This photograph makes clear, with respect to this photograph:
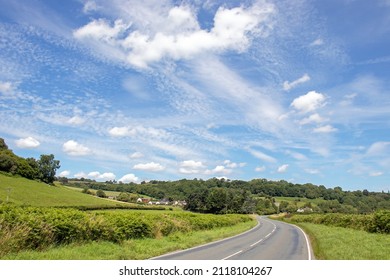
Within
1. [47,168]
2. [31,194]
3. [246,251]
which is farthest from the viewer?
[47,168]

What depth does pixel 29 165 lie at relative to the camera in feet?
349

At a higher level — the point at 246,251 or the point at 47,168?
the point at 47,168

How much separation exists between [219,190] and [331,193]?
279ft

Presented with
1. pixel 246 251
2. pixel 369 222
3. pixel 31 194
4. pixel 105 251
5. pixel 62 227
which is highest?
pixel 31 194

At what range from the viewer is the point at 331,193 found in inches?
7485

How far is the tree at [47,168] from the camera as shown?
376 feet

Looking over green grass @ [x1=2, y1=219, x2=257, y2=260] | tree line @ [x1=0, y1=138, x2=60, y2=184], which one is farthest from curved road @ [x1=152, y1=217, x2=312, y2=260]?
tree line @ [x1=0, y1=138, x2=60, y2=184]

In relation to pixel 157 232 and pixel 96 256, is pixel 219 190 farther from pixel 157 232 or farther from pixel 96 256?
pixel 96 256

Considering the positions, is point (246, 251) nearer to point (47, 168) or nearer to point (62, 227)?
point (62, 227)

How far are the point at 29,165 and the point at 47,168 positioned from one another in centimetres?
908

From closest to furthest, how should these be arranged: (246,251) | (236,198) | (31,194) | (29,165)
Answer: (246,251) < (31,194) < (29,165) < (236,198)

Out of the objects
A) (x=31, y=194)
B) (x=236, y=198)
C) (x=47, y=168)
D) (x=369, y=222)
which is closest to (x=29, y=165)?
(x=47, y=168)

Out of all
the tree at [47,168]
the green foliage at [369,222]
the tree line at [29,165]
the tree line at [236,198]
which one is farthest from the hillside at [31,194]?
the green foliage at [369,222]
